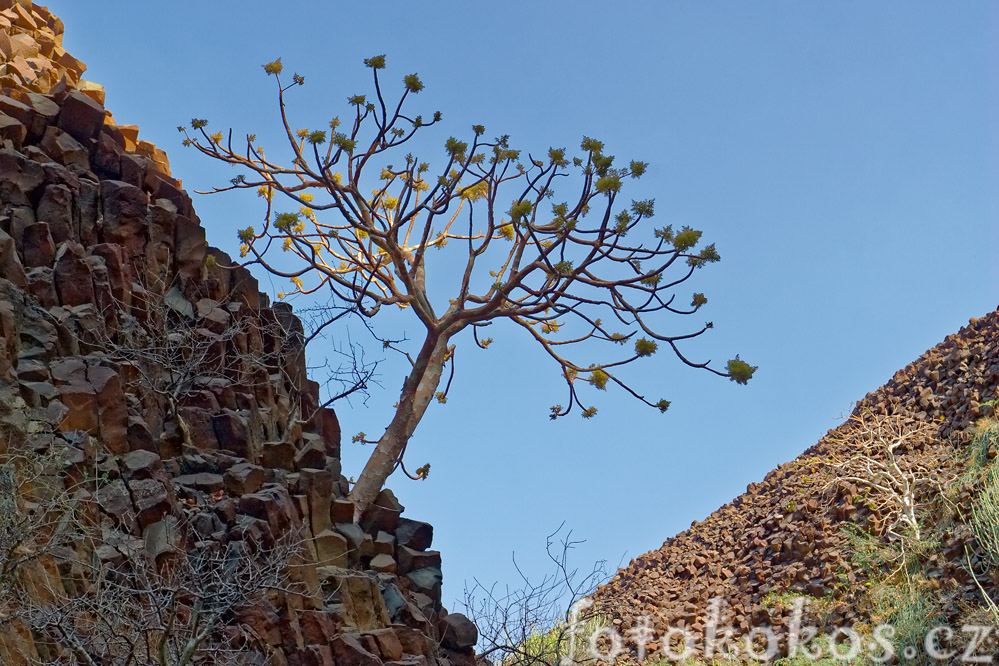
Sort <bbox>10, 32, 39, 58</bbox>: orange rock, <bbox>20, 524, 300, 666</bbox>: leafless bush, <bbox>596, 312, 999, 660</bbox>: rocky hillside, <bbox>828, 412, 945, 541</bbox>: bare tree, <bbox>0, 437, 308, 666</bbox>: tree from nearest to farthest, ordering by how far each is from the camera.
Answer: <bbox>20, 524, 300, 666</bbox>: leafless bush < <bbox>0, 437, 308, 666</bbox>: tree < <bbox>10, 32, 39, 58</bbox>: orange rock < <bbox>596, 312, 999, 660</bbox>: rocky hillside < <bbox>828, 412, 945, 541</bbox>: bare tree

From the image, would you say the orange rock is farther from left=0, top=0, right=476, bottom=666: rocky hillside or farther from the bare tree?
the bare tree

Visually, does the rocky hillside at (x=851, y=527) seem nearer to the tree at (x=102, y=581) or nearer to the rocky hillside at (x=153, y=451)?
the rocky hillside at (x=153, y=451)

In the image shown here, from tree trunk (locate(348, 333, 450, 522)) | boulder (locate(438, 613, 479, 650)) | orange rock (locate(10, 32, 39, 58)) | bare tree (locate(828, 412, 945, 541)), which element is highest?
orange rock (locate(10, 32, 39, 58))

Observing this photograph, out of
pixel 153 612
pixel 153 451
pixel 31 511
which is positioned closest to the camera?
pixel 153 612

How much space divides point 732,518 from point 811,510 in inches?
96.6

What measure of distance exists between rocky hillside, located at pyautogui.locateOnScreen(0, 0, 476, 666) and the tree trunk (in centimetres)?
28

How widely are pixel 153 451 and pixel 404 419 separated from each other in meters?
3.56

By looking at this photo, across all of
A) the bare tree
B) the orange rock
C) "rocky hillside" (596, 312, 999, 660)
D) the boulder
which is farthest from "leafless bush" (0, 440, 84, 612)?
the bare tree

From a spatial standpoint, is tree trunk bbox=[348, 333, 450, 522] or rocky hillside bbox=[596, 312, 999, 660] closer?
tree trunk bbox=[348, 333, 450, 522]

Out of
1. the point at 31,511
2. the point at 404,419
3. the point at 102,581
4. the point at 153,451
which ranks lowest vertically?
the point at 102,581

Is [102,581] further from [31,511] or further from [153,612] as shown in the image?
[153,612]

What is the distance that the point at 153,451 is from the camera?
9664 millimetres

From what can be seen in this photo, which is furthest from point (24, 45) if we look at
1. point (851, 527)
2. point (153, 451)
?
point (851, 527)

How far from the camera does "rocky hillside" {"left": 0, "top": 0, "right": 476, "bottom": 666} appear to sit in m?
7.77
